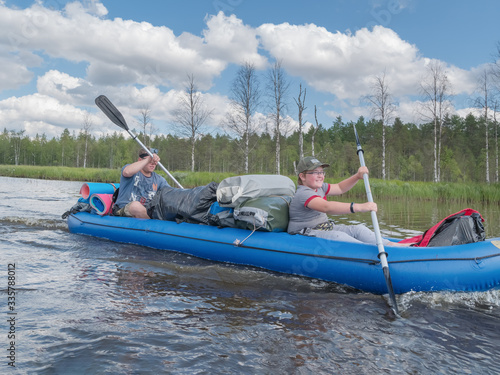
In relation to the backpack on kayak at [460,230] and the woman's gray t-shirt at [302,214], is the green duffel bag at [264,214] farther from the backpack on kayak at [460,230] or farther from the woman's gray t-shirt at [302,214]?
the backpack on kayak at [460,230]

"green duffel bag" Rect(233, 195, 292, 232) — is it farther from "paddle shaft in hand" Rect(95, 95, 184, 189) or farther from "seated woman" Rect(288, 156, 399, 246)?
"paddle shaft in hand" Rect(95, 95, 184, 189)

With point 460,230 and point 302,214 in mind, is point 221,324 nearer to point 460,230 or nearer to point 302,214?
point 302,214

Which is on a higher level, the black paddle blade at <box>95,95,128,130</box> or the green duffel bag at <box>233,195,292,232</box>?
the black paddle blade at <box>95,95,128,130</box>

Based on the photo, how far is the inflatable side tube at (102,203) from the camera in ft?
23.1

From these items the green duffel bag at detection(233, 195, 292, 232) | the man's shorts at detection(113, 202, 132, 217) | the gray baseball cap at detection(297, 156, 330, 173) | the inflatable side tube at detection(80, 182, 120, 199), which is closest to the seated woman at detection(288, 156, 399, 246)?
the gray baseball cap at detection(297, 156, 330, 173)

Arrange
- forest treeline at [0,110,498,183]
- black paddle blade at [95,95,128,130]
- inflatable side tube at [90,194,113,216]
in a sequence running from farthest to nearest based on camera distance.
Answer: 1. forest treeline at [0,110,498,183]
2. black paddle blade at [95,95,128,130]
3. inflatable side tube at [90,194,113,216]

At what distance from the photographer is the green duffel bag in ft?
15.7

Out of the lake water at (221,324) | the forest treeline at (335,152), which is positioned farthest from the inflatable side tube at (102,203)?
the forest treeline at (335,152)

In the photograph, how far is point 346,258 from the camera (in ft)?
13.8

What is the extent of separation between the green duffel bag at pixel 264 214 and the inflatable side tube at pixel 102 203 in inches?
123

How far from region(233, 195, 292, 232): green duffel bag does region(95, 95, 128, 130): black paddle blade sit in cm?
444

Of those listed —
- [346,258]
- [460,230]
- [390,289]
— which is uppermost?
[460,230]

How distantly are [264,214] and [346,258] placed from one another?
1129 millimetres

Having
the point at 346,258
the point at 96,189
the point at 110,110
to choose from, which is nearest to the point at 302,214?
the point at 346,258
